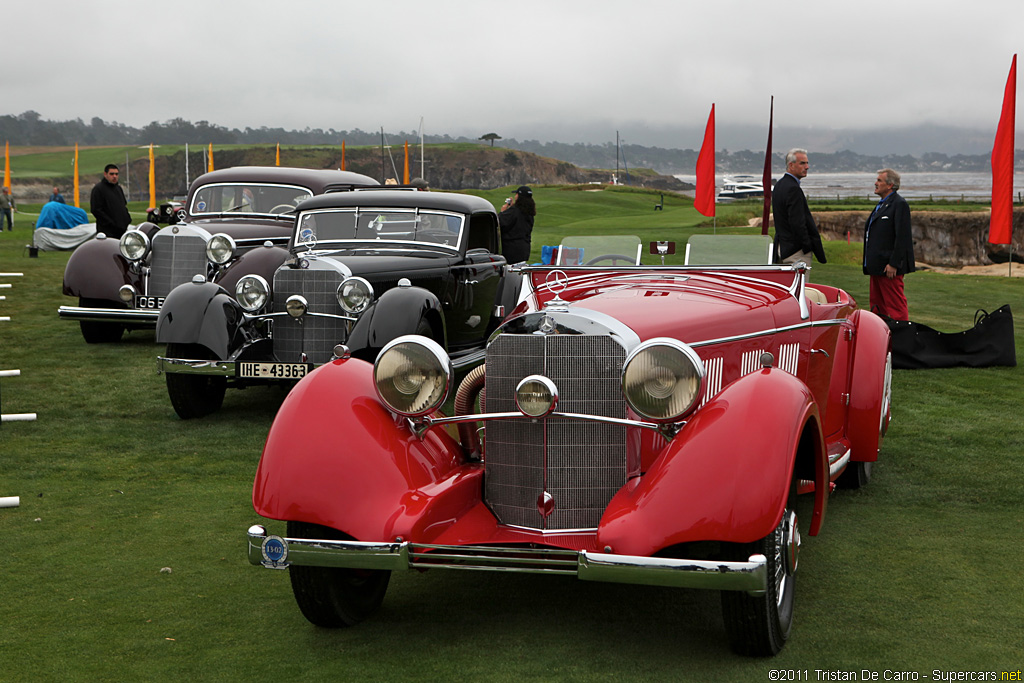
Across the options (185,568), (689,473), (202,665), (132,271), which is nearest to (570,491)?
(689,473)

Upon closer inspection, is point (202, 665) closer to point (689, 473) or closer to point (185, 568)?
point (185, 568)

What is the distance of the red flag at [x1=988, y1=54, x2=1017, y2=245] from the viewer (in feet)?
49.1

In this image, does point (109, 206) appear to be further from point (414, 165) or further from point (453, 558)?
point (414, 165)

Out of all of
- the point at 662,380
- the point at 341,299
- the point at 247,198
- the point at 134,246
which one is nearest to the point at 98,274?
the point at 134,246

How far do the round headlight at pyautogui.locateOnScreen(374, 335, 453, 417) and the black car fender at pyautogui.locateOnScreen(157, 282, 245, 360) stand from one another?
3.96 m

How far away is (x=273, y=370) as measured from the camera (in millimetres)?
7250

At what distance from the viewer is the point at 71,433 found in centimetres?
706

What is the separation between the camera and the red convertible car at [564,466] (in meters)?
3.32

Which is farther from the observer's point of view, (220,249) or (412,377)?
(220,249)

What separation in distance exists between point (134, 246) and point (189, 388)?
147 inches

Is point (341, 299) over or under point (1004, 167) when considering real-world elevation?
under

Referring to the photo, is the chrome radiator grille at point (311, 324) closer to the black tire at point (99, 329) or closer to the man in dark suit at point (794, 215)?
the black tire at point (99, 329)

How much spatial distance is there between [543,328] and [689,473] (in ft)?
2.75

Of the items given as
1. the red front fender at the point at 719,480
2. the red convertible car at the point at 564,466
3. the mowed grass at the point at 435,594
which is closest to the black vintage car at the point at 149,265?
the mowed grass at the point at 435,594
